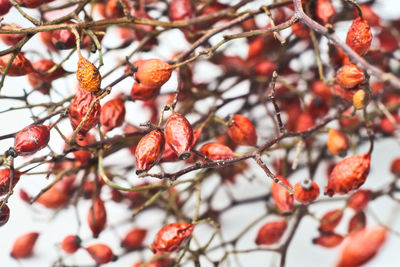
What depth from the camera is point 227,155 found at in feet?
1.94

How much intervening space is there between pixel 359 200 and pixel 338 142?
0.10 metres

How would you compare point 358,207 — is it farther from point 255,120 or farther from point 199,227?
point 199,227

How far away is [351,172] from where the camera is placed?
1.84 ft

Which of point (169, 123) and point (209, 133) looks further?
point (209, 133)

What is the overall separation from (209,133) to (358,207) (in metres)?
0.26

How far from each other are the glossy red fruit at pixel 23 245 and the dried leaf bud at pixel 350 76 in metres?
0.55

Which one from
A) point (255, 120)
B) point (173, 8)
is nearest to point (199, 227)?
point (255, 120)

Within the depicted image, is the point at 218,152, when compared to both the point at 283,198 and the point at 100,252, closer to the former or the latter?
the point at 283,198

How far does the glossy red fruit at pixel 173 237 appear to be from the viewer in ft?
1.90

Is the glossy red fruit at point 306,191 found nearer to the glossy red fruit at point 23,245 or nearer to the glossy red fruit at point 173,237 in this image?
the glossy red fruit at point 173,237

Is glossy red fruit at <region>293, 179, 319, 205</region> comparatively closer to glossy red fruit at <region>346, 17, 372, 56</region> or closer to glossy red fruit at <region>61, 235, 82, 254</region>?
glossy red fruit at <region>346, 17, 372, 56</region>

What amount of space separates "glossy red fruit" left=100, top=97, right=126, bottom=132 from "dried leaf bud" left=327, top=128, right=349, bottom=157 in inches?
12.0

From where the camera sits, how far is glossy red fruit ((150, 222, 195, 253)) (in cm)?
58

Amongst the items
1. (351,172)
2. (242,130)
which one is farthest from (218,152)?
(351,172)
